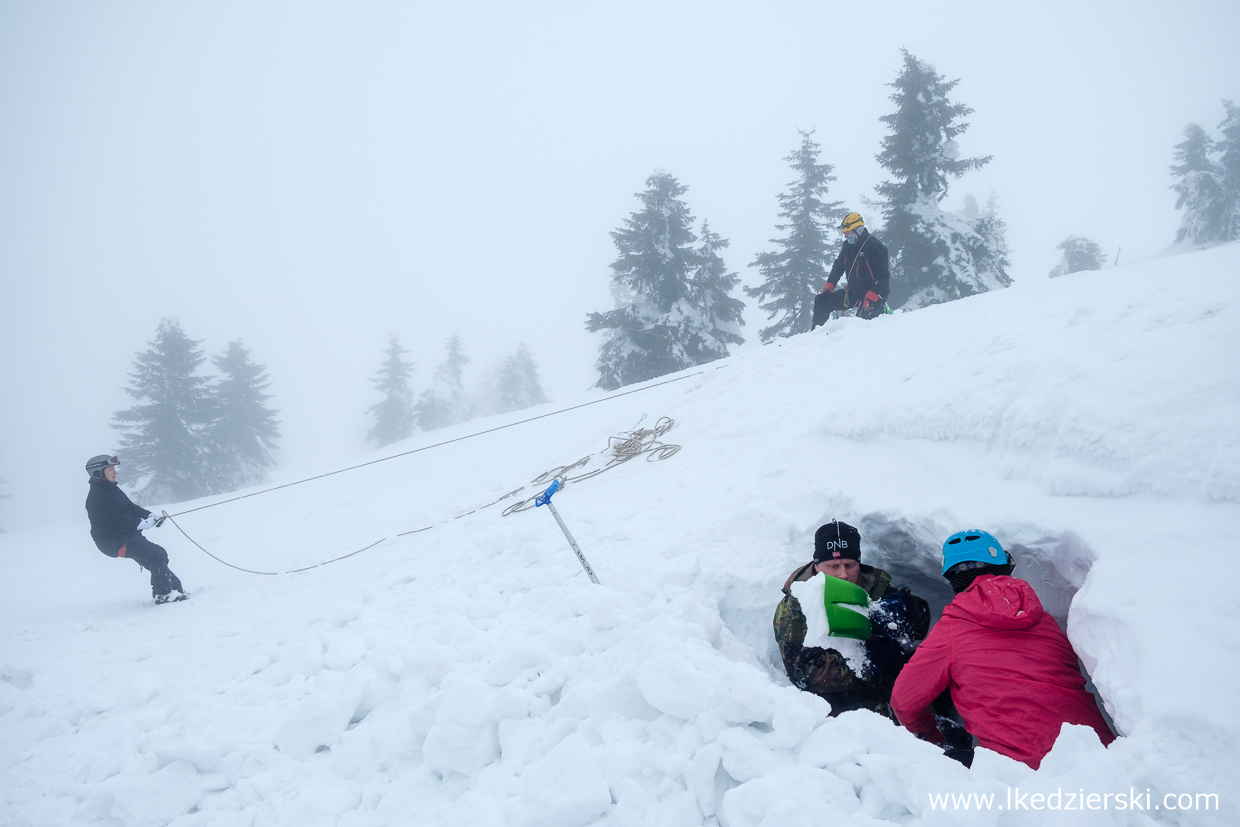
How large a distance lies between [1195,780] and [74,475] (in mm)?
104425

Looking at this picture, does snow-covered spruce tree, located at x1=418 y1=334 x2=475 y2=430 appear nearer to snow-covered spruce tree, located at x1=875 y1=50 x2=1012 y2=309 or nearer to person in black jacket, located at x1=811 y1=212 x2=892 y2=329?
snow-covered spruce tree, located at x1=875 y1=50 x2=1012 y2=309

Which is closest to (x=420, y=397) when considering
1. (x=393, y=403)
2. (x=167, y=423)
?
(x=393, y=403)

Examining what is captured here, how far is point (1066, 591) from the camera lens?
10.3 feet

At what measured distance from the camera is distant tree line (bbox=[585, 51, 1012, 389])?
15492mm

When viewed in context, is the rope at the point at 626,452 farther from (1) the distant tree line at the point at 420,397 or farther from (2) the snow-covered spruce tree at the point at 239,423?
(1) the distant tree line at the point at 420,397

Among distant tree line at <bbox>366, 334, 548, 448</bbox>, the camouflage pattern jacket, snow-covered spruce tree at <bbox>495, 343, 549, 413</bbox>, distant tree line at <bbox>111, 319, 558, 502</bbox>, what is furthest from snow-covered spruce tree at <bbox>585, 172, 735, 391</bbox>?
snow-covered spruce tree at <bbox>495, 343, 549, 413</bbox>

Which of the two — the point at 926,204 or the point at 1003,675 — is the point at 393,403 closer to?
the point at 926,204

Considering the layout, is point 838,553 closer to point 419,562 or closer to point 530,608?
point 530,608

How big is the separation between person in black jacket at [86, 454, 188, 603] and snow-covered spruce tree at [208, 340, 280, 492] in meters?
21.3

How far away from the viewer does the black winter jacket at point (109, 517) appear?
19.2ft

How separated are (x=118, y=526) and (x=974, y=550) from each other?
7.87 m

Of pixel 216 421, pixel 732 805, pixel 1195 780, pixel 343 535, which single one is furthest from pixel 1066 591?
pixel 216 421

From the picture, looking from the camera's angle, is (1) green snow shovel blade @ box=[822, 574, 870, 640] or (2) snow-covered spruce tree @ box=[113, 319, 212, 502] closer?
(1) green snow shovel blade @ box=[822, 574, 870, 640]

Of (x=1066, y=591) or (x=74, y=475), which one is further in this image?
A: (x=74, y=475)
